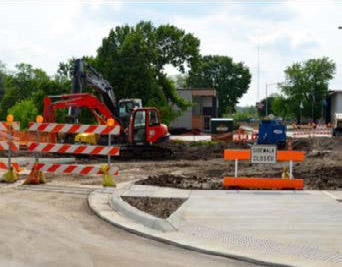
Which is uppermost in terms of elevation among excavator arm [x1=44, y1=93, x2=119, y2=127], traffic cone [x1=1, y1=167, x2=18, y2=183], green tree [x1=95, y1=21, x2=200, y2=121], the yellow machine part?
green tree [x1=95, y1=21, x2=200, y2=121]

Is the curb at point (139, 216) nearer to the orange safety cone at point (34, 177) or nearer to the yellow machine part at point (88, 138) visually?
the orange safety cone at point (34, 177)

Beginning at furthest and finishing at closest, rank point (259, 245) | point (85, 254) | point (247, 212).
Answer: point (247, 212) → point (259, 245) → point (85, 254)

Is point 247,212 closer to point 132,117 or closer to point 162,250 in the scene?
point 162,250

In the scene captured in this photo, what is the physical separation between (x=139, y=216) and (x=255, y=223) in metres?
1.81

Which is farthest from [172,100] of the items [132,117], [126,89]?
[132,117]

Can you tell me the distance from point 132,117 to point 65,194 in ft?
42.3

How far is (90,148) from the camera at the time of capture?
12812mm

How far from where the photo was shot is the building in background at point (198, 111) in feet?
262

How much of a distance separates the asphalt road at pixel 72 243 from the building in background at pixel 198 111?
68.6m

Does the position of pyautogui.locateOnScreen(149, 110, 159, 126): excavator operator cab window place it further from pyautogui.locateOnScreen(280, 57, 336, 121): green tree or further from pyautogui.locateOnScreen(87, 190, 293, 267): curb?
pyautogui.locateOnScreen(280, 57, 336, 121): green tree

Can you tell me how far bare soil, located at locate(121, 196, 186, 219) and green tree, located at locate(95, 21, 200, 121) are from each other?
123 ft

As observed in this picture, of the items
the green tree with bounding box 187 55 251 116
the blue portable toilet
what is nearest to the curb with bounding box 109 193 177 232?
the blue portable toilet

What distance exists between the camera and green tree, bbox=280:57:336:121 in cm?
10325

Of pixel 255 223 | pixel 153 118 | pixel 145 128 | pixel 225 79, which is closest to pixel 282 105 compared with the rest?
pixel 225 79
